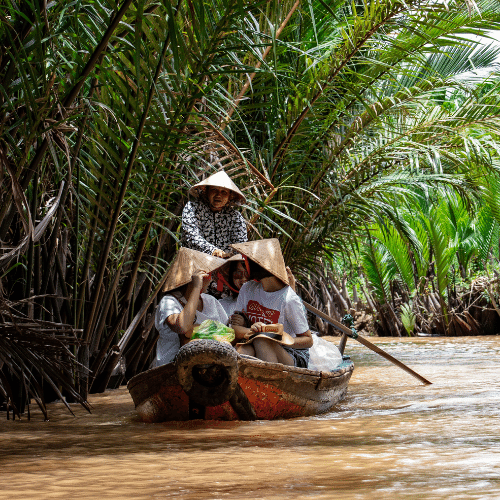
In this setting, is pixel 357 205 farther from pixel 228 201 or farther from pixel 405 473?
pixel 405 473

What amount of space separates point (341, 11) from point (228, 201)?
3.63 meters

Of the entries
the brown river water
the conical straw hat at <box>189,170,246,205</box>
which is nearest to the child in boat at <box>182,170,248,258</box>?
the conical straw hat at <box>189,170,246,205</box>

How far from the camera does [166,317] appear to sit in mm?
3562

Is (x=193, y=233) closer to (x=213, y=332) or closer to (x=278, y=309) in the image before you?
(x=278, y=309)

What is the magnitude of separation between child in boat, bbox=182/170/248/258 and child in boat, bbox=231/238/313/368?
62 cm

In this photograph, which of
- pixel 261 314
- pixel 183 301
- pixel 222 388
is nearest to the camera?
pixel 222 388

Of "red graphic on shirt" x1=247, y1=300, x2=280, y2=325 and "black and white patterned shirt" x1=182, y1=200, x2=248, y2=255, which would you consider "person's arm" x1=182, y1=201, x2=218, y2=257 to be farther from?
"red graphic on shirt" x1=247, y1=300, x2=280, y2=325

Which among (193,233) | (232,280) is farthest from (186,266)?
(193,233)

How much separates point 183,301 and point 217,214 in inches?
39.9

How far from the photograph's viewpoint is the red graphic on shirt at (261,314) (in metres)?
3.76

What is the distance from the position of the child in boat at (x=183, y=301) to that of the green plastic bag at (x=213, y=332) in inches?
3.7

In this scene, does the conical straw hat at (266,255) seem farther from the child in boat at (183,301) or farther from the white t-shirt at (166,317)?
the white t-shirt at (166,317)

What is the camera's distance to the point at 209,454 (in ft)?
8.23

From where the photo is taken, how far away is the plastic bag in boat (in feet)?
14.3
